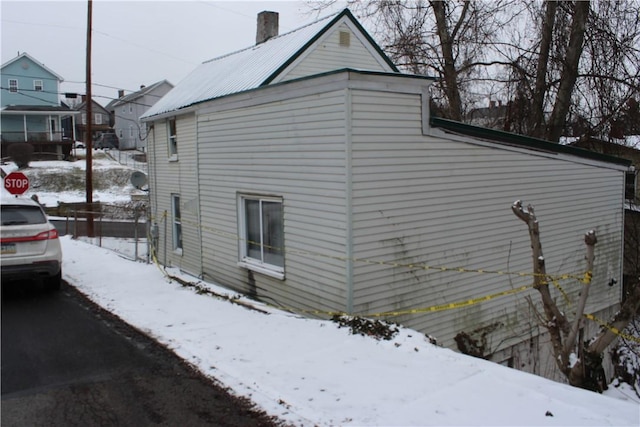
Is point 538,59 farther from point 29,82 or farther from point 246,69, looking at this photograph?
point 29,82

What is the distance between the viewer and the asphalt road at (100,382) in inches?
191

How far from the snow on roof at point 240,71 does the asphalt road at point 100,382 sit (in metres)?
5.94

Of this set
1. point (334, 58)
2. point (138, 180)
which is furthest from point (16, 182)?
point (334, 58)

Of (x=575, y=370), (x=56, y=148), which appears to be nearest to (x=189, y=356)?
(x=575, y=370)

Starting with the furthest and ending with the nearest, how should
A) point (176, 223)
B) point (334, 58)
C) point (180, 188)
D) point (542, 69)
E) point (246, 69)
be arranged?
point (542, 69), point (176, 223), point (180, 188), point (334, 58), point (246, 69)

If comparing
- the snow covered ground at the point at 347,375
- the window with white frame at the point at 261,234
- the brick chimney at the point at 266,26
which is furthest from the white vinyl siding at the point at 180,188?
the snow covered ground at the point at 347,375

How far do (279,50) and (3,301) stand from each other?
8.27 meters

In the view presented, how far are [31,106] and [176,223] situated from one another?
4053 cm

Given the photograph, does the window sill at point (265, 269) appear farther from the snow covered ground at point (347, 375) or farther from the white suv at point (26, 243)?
the white suv at point (26, 243)

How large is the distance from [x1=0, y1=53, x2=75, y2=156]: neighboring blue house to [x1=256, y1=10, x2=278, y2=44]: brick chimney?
118ft

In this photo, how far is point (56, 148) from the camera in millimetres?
46375

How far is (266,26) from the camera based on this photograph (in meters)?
16.0

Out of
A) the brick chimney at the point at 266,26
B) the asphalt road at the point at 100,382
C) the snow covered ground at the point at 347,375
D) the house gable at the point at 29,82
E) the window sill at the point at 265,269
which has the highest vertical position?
the house gable at the point at 29,82

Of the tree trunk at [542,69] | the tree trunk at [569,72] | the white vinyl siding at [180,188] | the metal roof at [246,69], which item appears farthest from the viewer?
the tree trunk at [542,69]
